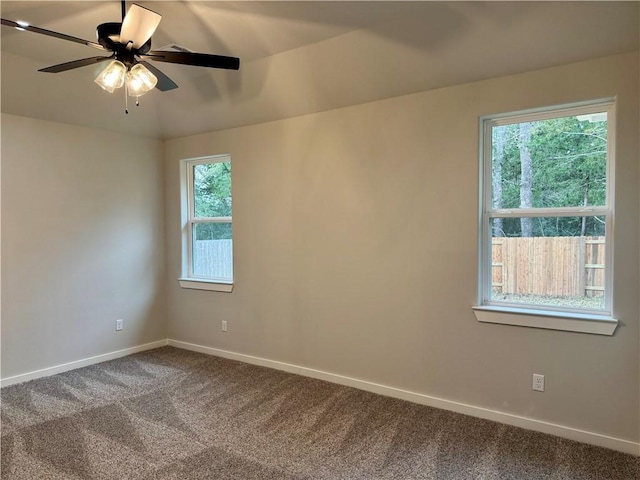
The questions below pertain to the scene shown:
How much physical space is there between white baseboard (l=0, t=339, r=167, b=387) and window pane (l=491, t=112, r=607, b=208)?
388 centimetres

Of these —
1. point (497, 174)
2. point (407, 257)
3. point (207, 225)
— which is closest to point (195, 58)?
point (407, 257)

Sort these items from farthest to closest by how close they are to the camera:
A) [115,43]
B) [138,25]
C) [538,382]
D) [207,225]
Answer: [207,225] < [538,382] < [115,43] < [138,25]

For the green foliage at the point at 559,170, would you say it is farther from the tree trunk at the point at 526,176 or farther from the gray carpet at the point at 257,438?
the gray carpet at the point at 257,438

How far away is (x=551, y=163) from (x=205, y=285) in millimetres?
3424

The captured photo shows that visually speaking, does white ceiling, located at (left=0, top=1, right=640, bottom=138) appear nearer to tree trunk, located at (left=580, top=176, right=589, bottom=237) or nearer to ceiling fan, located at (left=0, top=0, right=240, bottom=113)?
ceiling fan, located at (left=0, top=0, right=240, bottom=113)

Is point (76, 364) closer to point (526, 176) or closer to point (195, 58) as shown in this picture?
point (195, 58)

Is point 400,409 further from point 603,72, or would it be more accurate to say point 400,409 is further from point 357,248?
point 603,72

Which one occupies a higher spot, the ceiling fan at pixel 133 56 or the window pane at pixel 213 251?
the ceiling fan at pixel 133 56

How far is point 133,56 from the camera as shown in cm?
216

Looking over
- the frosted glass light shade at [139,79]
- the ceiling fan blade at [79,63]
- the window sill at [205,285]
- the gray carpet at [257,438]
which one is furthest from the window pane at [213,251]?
the ceiling fan blade at [79,63]

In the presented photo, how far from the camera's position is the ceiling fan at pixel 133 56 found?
1958mm

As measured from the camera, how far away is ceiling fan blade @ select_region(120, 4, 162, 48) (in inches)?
72.8

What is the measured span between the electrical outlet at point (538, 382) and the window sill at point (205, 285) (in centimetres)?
282

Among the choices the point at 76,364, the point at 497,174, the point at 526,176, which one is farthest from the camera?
the point at 76,364
